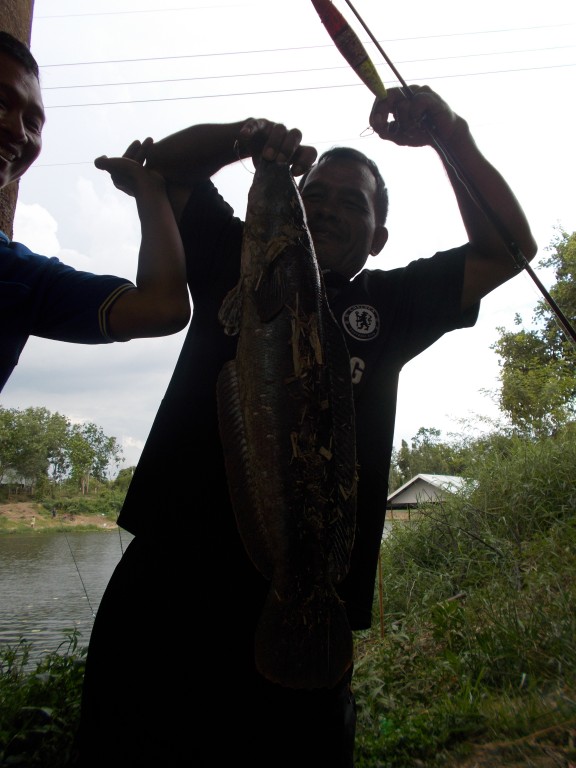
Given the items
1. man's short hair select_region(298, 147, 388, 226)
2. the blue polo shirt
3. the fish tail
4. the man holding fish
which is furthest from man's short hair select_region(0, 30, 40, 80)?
the fish tail

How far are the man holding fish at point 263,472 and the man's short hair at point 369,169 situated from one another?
146 mm

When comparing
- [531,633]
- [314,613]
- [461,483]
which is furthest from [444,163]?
[461,483]

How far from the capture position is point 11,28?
10.9 ft

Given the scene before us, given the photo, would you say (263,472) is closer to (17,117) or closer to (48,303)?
(48,303)

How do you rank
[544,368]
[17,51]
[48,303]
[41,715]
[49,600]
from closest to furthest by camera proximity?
[48,303]
[17,51]
[41,715]
[49,600]
[544,368]

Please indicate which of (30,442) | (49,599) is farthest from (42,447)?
(49,599)

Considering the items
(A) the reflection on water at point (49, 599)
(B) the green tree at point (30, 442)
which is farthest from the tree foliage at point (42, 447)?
(A) the reflection on water at point (49, 599)

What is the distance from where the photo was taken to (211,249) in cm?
201

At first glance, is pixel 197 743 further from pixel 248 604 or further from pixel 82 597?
pixel 82 597

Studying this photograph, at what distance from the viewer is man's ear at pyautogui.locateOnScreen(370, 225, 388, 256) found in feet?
8.49

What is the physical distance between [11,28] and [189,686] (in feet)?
13.5

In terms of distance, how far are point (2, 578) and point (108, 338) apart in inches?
457

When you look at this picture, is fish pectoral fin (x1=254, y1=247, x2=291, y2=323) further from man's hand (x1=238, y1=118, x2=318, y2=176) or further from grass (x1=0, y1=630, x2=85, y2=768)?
grass (x1=0, y1=630, x2=85, y2=768)

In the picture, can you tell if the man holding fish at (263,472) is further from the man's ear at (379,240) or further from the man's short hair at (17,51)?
the man's short hair at (17,51)
